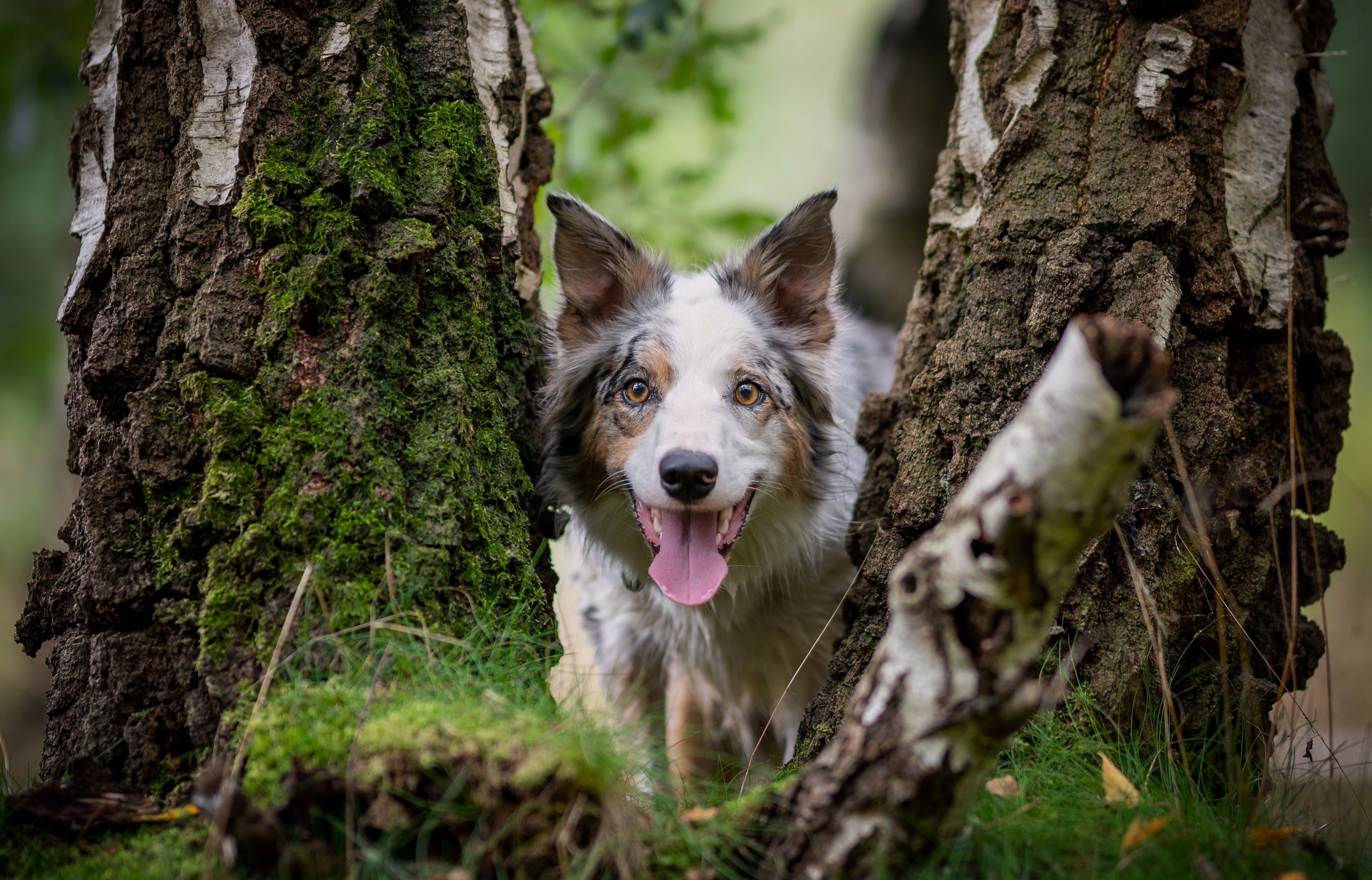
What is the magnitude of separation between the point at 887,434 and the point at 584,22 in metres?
4.06

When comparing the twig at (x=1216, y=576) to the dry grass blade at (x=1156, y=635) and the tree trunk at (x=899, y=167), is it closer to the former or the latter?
the dry grass blade at (x=1156, y=635)

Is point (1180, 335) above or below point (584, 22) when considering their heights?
below

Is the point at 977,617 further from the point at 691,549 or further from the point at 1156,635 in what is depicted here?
the point at 691,549

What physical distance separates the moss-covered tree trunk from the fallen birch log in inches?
49.5

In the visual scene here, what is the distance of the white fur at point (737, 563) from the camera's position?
3.58 meters

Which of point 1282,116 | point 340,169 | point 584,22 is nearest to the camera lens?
point 340,169

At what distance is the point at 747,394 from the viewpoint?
3.63 m

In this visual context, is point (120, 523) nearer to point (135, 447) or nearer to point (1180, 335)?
point (135, 447)

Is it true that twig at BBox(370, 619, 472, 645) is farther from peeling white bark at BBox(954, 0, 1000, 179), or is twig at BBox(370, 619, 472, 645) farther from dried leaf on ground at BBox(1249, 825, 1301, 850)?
peeling white bark at BBox(954, 0, 1000, 179)

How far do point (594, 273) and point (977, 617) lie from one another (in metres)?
2.74

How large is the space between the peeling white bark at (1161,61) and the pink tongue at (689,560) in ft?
6.64

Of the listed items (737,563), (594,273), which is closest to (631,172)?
(594,273)

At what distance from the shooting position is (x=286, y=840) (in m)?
1.75

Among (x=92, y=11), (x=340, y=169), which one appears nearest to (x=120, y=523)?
(x=340, y=169)
